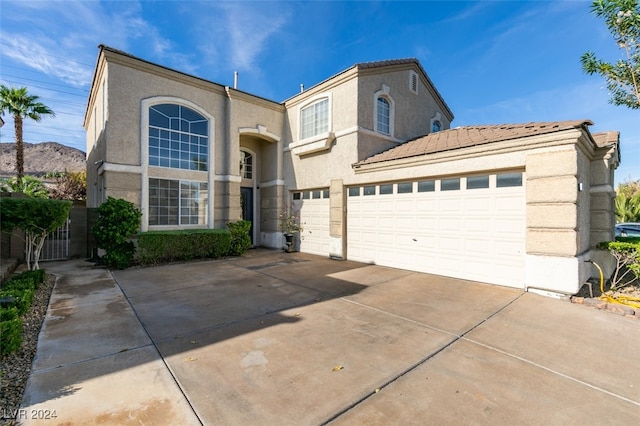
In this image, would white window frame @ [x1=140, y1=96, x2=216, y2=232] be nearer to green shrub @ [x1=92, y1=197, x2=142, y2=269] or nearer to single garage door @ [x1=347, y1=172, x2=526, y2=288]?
green shrub @ [x1=92, y1=197, x2=142, y2=269]

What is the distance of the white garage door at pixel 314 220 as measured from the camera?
438 inches

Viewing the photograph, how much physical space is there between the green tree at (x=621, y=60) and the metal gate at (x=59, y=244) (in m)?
17.0

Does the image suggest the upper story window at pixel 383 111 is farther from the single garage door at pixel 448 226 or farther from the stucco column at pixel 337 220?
the single garage door at pixel 448 226

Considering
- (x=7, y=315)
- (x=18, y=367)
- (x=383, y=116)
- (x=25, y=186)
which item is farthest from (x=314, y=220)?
(x=25, y=186)

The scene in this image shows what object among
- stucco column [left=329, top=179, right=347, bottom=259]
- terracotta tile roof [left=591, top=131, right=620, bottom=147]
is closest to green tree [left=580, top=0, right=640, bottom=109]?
terracotta tile roof [left=591, top=131, right=620, bottom=147]

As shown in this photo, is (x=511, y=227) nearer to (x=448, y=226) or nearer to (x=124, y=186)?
(x=448, y=226)

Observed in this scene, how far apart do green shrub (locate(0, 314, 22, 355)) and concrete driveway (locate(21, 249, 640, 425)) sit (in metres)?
0.31

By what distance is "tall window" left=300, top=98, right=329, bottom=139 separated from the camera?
36.7 feet

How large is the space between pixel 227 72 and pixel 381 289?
12.5 meters

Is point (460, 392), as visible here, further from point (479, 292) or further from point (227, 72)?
point (227, 72)

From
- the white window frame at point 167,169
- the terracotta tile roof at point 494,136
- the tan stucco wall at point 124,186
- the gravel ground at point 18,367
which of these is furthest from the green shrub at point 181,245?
the terracotta tile roof at point 494,136

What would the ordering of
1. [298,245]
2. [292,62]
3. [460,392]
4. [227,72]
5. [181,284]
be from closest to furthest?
[460,392] < [181,284] < [298,245] < [227,72] < [292,62]

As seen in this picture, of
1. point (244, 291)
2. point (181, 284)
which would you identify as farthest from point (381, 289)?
point (181, 284)

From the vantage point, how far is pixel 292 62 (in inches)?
569
